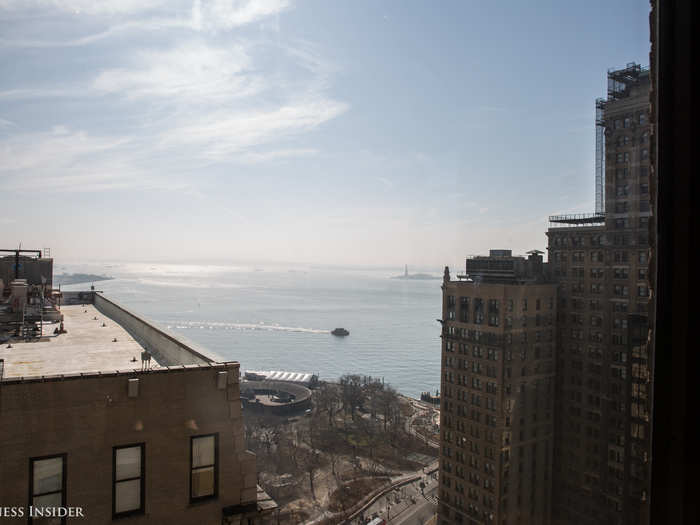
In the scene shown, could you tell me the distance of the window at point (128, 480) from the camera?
2303mm

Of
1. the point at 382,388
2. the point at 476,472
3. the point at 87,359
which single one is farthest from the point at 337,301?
the point at 87,359

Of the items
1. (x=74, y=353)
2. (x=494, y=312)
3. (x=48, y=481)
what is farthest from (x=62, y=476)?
(x=494, y=312)

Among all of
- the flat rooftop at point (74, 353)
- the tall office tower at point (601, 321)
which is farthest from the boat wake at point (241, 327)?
the tall office tower at point (601, 321)

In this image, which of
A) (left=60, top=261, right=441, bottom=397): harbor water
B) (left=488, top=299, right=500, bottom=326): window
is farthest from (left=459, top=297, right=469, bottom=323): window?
(left=60, top=261, right=441, bottom=397): harbor water

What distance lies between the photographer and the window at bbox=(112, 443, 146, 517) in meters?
2.30

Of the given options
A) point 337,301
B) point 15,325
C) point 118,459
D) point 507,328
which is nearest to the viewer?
point 118,459

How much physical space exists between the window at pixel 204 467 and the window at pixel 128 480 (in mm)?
249

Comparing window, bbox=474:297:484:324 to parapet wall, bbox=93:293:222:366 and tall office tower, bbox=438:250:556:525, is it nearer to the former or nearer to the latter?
tall office tower, bbox=438:250:556:525

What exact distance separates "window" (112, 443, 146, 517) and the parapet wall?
59cm

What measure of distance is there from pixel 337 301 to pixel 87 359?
181 ft

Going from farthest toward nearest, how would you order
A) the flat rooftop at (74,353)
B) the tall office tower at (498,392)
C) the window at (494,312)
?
the window at (494,312) → the tall office tower at (498,392) → the flat rooftop at (74,353)

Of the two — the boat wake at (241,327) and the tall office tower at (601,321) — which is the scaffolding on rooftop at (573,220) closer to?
the tall office tower at (601,321)

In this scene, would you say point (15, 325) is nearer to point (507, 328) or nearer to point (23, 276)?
point (23, 276)

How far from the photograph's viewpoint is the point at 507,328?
6.72 m
